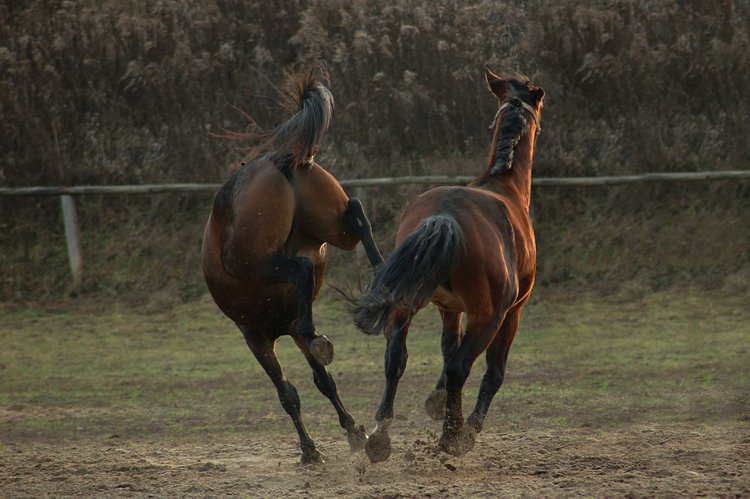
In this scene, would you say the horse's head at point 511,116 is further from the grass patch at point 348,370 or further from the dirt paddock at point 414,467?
the grass patch at point 348,370

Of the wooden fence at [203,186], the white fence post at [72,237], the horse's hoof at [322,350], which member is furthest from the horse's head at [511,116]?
the white fence post at [72,237]

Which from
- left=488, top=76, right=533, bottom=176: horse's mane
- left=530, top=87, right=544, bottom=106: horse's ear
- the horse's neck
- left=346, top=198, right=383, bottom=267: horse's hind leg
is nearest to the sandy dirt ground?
left=346, top=198, right=383, bottom=267: horse's hind leg

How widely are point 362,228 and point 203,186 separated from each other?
6.71 metres

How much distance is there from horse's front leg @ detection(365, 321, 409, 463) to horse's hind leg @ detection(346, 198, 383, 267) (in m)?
0.68

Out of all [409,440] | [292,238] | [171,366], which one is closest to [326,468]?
[409,440]

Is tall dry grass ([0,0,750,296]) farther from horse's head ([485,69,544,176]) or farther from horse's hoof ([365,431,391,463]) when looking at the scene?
horse's hoof ([365,431,391,463])

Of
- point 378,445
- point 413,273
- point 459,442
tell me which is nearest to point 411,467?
point 459,442

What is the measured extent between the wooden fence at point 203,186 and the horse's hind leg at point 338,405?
5.98 m

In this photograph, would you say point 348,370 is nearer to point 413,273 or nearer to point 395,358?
point 395,358

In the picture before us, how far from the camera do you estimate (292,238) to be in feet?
18.5

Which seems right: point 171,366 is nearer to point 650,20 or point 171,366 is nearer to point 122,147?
point 122,147

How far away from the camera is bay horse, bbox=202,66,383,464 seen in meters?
5.47

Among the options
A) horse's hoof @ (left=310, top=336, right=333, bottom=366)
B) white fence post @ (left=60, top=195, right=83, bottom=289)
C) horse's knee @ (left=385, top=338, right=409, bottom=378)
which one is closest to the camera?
horse's knee @ (left=385, top=338, right=409, bottom=378)

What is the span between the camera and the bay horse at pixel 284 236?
5473 millimetres
